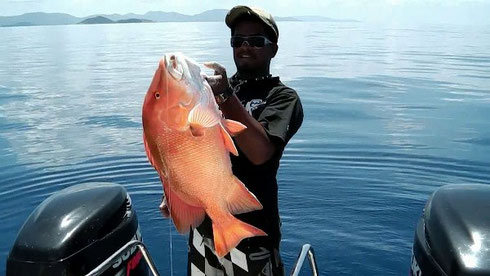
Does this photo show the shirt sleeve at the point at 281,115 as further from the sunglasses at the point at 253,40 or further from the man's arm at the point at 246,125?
the sunglasses at the point at 253,40

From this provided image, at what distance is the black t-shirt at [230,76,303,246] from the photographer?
2264 mm

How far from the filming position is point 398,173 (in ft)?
25.5

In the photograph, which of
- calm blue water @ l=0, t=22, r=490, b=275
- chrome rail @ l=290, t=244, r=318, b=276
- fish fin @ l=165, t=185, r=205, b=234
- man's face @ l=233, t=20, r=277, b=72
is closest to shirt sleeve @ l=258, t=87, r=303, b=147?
man's face @ l=233, t=20, r=277, b=72

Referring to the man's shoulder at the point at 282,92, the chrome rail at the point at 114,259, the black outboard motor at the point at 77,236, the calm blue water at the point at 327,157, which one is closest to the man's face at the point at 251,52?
the man's shoulder at the point at 282,92

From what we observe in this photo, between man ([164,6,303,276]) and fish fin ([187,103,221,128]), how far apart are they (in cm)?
54

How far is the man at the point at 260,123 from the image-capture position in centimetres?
237

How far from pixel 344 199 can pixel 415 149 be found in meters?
2.95

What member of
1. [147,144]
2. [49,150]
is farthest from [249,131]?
[49,150]

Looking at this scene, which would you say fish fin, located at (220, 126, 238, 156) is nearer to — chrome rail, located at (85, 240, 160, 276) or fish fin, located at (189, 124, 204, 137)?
fish fin, located at (189, 124, 204, 137)

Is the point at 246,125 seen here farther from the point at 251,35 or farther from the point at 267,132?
the point at 251,35

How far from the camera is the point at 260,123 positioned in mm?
2244

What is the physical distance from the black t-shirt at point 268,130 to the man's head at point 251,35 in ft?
0.39

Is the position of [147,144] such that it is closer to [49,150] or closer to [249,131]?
[249,131]

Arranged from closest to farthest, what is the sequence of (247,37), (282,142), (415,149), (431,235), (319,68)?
(282,142) < (247,37) < (431,235) < (415,149) < (319,68)
